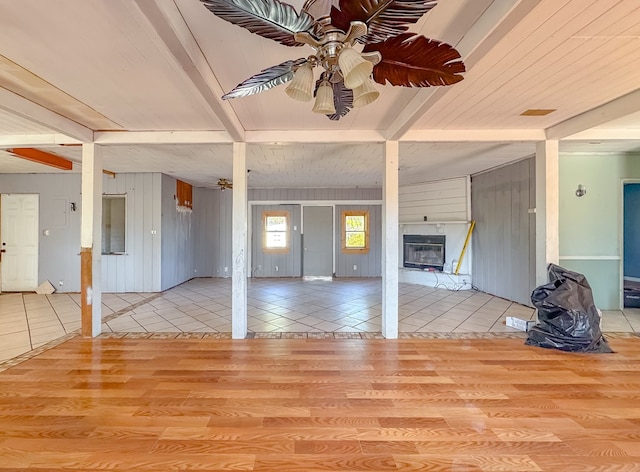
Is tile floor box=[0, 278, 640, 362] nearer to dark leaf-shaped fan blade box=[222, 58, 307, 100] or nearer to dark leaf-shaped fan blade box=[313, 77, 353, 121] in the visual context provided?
dark leaf-shaped fan blade box=[313, 77, 353, 121]

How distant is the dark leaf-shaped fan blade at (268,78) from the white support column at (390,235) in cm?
212

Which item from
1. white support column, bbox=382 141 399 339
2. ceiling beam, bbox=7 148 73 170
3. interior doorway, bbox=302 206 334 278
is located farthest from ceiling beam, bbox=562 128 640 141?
ceiling beam, bbox=7 148 73 170

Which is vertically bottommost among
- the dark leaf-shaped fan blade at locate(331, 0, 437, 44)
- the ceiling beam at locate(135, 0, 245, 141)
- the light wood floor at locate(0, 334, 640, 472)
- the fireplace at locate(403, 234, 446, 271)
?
the light wood floor at locate(0, 334, 640, 472)

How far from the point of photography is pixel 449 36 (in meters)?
1.80

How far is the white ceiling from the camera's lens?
1.62 metres

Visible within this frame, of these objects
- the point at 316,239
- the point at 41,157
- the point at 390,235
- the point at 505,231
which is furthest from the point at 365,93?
the point at 316,239

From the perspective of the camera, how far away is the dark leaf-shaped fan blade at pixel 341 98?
1.80 metres

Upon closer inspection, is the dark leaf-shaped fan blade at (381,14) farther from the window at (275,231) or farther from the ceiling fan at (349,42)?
the window at (275,231)

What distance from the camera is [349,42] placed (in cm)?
132

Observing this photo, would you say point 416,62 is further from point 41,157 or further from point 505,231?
point 41,157

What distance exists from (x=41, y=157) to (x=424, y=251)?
7.35 m

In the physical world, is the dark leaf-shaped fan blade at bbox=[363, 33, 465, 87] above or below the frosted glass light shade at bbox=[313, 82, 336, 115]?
above

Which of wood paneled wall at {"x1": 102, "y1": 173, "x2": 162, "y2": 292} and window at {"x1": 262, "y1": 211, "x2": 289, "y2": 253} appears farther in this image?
window at {"x1": 262, "y1": 211, "x2": 289, "y2": 253}

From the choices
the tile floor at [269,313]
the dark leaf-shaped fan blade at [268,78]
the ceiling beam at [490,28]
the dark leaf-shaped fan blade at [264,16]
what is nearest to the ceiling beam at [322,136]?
the ceiling beam at [490,28]
